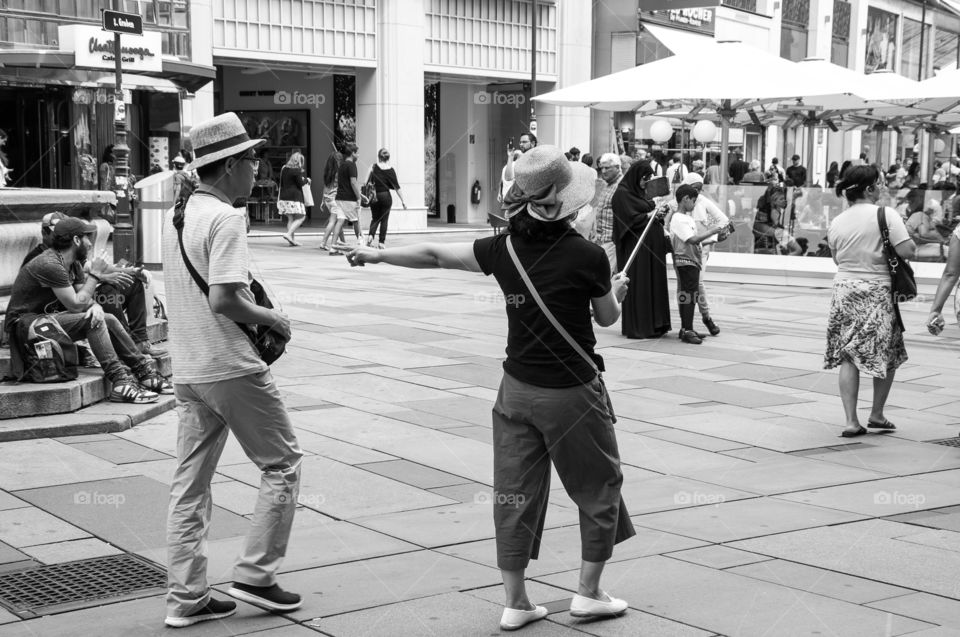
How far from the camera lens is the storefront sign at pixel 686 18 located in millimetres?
35812

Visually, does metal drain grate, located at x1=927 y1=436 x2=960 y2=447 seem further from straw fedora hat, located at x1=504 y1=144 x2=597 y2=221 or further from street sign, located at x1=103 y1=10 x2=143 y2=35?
street sign, located at x1=103 y1=10 x2=143 y2=35

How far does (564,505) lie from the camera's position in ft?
20.5

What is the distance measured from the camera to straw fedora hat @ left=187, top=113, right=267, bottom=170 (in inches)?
174

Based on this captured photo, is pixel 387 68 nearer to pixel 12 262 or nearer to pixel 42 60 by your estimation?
pixel 42 60

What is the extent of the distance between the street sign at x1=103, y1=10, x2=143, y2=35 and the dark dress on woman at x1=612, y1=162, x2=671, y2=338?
5.57 meters

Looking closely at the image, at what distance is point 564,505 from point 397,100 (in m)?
22.2

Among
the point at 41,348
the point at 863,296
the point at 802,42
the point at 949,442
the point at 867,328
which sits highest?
the point at 802,42

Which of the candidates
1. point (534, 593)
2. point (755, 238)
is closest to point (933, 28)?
point (755, 238)

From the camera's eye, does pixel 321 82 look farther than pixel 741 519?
Yes

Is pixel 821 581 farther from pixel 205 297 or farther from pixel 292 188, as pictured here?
pixel 292 188

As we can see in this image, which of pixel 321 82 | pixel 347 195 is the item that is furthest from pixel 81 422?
pixel 321 82

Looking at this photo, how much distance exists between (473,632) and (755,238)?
14.9 meters

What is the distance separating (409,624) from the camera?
445 cm

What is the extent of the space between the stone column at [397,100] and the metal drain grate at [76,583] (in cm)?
2239
